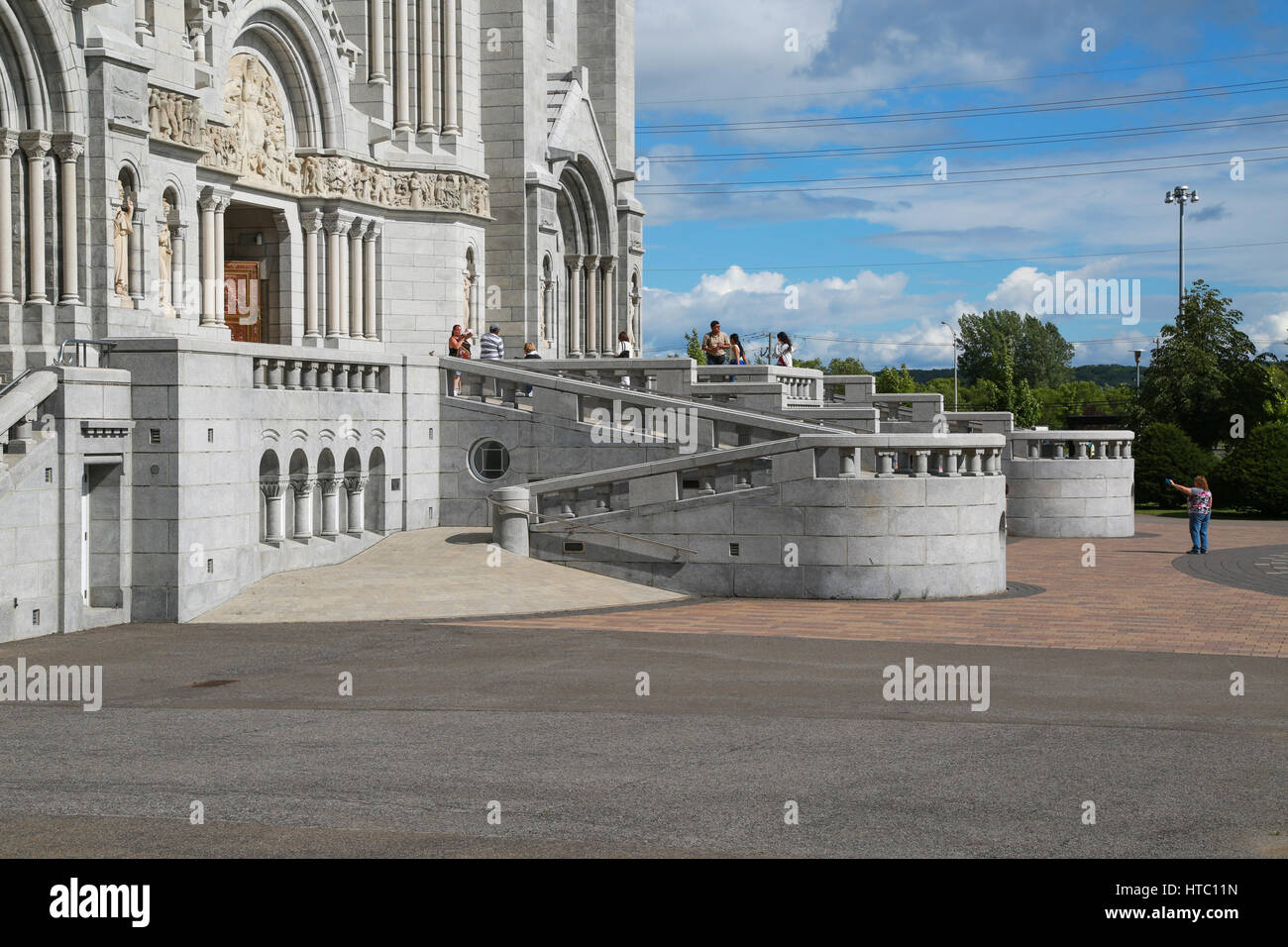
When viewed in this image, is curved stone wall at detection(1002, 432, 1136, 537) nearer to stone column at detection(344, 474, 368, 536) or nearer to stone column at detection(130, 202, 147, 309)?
stone column at detection(344, 474, 368, 536)

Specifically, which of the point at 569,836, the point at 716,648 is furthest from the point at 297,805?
the point at 716,648

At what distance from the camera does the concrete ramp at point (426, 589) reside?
21.5 meters

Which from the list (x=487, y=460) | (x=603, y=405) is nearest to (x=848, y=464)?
(x=603, y=405)

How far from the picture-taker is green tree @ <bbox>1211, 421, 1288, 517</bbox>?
46656 mm

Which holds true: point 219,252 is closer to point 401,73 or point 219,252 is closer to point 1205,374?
point 401,73

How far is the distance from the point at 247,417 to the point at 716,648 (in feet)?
28.2

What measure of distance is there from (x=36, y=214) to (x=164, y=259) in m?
3.39

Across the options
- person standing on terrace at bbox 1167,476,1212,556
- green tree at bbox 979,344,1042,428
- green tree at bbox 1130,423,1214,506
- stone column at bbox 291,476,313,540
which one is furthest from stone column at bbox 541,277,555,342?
green tree at bbox 979,344,1042,428

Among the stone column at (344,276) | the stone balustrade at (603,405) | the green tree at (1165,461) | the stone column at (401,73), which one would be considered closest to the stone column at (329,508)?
the stone balustrade at (603,405)

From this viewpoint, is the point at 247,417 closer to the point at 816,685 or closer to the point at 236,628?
the point at 236,628

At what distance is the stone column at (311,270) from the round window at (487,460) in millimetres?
6690

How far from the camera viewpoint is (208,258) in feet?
99.2

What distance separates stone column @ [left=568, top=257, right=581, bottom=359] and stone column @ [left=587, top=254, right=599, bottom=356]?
1.76 ft

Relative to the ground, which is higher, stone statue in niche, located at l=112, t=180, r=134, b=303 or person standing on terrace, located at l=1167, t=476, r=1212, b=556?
stone statue in niche, located at l=112, t=180, r=134, b=303
